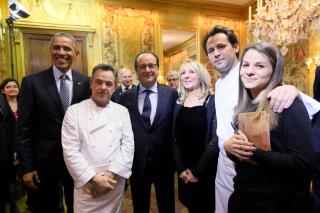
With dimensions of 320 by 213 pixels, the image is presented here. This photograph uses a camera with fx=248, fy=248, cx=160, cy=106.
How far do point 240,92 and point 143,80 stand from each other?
3.59 ft

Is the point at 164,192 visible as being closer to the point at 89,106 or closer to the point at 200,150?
the point at 200,150

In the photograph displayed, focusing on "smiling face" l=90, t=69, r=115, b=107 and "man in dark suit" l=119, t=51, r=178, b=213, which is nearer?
"smiling face" l=90, t=69, r=115, b=107

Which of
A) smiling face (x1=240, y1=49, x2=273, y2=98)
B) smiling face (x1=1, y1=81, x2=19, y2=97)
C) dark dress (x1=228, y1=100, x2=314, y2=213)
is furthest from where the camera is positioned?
smiling face (x1=1, y1=81, x2=19, y2=97)

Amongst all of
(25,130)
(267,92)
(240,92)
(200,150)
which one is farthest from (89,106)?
(267,92)

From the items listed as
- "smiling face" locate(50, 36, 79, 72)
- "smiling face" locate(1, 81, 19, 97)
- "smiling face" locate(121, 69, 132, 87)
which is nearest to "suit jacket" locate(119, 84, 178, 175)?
"smiling face" locate(50, 36, 79, 72)

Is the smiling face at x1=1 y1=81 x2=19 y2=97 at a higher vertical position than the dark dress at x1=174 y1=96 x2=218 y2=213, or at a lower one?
higher

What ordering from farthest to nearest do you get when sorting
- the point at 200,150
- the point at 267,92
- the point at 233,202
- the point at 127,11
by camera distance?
the point at 127,11
the point at 200,150
the point at 233,202
the point at 267,92

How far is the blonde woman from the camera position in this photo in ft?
6.34

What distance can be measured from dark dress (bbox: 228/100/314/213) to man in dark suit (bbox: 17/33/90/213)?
144cm

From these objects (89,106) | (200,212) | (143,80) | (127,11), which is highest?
(127,11)

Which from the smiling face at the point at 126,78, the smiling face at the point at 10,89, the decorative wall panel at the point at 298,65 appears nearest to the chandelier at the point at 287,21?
the decorative wall panel at the point at 298,65

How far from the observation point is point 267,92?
116cm

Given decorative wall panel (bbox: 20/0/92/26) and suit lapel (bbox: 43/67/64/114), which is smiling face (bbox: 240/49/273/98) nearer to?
suit lapel (bbox: 43/67/64/114)

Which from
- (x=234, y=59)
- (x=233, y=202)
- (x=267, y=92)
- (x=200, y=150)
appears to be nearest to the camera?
(x=267, y=92)
